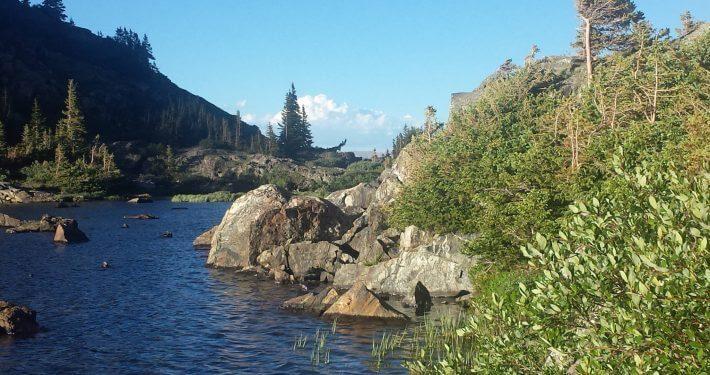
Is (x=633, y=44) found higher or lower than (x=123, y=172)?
higher

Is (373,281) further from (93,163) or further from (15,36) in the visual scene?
(15,36)

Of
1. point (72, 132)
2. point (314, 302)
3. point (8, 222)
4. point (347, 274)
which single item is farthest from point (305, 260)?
point (72, 132)

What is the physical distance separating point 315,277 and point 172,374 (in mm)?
20232

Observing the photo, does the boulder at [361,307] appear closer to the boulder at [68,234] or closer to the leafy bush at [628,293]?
the leafy bush at [628,293]

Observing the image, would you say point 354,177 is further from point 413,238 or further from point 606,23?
point 413,238

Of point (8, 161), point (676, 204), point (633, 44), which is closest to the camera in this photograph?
point (676, 204)

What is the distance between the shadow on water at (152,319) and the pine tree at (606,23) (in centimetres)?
5009

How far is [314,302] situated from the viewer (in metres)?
34.1

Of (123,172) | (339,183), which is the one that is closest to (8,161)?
(123,172)

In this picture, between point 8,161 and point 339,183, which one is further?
point 339,183

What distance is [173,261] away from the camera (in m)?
52.3

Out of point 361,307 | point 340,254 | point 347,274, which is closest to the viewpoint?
point 361,307

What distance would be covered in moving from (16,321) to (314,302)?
15008mm

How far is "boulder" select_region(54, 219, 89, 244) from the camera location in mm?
60875
